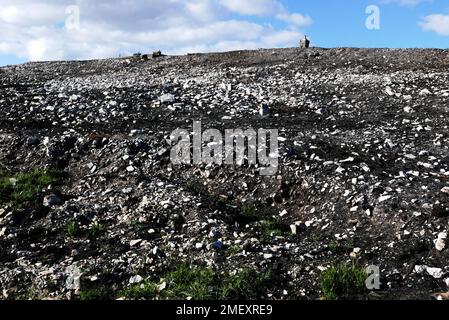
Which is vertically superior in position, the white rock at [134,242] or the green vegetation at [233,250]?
the white rock at [134,242]

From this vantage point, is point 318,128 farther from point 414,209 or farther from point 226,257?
point 226,257

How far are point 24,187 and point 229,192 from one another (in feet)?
19.5

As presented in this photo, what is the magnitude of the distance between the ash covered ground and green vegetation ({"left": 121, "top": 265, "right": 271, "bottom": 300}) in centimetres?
10

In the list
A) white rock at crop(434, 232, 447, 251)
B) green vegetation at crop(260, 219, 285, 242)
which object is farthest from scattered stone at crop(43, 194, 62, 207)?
white rock at crop(434, 232, 447, 251)

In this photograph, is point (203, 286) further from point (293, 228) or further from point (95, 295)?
point (293, 228)

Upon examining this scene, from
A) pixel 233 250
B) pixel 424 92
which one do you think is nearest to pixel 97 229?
pixel 233 250

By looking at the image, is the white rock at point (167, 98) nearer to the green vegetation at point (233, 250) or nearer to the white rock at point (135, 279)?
the green vegetation at point (233, 250)

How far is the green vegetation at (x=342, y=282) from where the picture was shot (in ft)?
27.5

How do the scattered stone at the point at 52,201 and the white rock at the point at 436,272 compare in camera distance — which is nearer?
the white rock at the point at 436,272

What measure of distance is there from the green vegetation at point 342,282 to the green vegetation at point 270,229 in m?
1.93

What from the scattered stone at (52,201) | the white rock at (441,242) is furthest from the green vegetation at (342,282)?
the scattered stone at (52,201)

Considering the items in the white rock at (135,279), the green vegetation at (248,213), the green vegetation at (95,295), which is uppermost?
the green vegetation at (248,213)

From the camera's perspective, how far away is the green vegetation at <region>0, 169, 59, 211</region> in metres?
12.5

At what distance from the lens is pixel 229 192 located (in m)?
12.7
